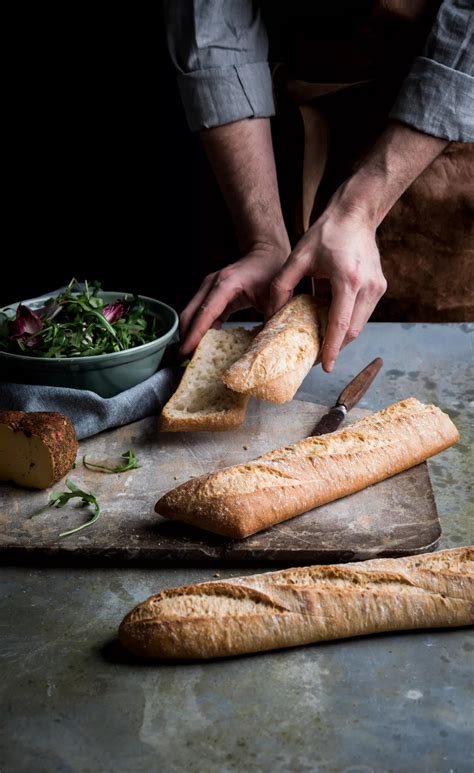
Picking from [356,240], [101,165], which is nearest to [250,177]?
[356,240]

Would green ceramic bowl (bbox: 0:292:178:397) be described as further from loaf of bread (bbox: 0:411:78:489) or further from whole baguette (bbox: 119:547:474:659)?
whole baguette (bbox: 119:547:474:659)

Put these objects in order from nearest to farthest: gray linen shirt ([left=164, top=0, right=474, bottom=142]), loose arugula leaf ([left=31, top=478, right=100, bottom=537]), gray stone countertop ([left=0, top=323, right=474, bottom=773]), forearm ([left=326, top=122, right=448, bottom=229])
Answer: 1. gray stone countertop ([left=0, top=323, right=474, bottom=773])
2. loose arugula leaf ([left=31, top=478, right=100, bottom=537])
3. forearm ([left=326, top=122, right=448, bottom=229])
4. gray linen shirt ([left=164, top=0, right=474, bottom=142])

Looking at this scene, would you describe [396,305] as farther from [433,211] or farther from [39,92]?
[39,92]

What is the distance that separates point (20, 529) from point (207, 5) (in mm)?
1863

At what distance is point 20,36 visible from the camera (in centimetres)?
469

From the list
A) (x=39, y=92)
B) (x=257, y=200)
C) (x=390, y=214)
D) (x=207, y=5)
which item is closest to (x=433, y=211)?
(x=390, y=214)

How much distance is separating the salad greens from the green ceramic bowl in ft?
0.15

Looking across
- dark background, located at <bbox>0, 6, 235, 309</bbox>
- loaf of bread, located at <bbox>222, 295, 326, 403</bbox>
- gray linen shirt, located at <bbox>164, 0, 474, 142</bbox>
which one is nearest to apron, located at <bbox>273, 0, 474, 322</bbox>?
gray linen shirt, located at <bbox>164, 0, 474, 142</bbox>

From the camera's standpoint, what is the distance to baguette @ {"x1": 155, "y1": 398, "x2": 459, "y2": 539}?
1781 millimetres

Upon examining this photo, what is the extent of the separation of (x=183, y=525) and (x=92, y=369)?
0.64 metres

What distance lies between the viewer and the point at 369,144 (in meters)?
3.08

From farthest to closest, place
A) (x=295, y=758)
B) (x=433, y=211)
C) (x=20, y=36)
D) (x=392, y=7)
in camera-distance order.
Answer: (x=20, y=36), (x=433, y=211), (x=392, y=7), (x=295, y=758)

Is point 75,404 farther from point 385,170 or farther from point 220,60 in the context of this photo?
point 220,60

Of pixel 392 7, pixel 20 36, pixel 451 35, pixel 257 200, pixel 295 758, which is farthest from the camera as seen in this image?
pixel 20 36
